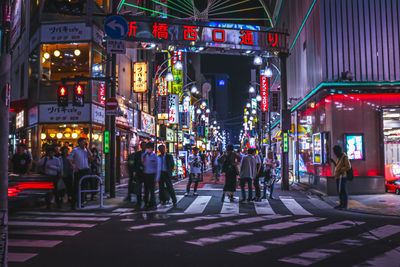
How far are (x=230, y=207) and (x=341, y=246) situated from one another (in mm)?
5667

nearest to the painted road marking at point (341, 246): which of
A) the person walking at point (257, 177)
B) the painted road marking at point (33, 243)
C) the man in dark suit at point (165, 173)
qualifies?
the painted road marking at point (33, 243)

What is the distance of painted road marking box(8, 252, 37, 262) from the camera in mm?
5831

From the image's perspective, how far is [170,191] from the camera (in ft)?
41.7

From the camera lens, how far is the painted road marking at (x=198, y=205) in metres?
11.4

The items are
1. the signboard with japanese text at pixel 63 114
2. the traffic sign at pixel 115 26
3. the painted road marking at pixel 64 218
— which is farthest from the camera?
the signboard with japanese text at pixel 63 114

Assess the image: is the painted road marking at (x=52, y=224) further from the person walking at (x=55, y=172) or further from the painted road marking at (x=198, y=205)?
the painted road marking at (x=198, y=205)

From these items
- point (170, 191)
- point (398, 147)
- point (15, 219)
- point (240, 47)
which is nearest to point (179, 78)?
point (240, 47)

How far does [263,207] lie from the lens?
12438 mm

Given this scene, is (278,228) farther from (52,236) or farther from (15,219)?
(15,219)

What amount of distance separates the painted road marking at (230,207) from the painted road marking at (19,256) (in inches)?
244

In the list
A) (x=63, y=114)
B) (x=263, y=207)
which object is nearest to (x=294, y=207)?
(x=263, y=207)

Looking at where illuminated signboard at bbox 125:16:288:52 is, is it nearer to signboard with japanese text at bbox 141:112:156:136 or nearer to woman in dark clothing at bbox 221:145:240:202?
woman in dark clothing at bbox 221:145:240:202

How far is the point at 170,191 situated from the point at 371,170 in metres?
9.06

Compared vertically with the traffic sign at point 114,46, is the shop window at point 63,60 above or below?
above
